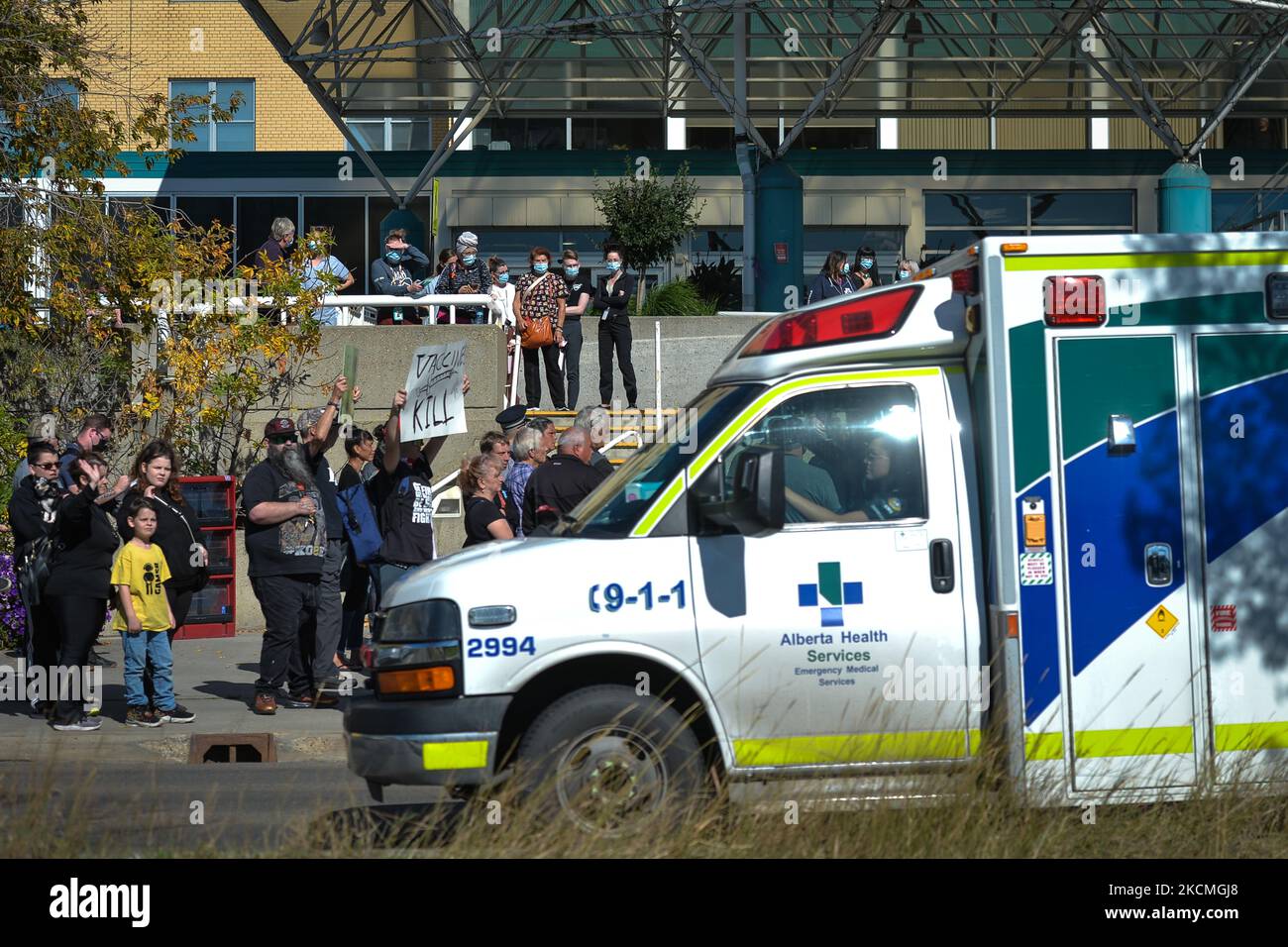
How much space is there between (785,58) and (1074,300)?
22.6 metres

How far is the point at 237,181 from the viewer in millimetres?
32656

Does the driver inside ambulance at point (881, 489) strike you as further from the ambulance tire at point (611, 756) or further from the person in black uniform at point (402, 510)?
the person in black uniform at point (402, 510)

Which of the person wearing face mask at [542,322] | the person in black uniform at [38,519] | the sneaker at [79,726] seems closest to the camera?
the sneaker at [79,726]

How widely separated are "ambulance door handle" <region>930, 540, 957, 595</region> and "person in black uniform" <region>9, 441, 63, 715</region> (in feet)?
20.9

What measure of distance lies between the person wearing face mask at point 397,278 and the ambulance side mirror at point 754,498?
1212 cm

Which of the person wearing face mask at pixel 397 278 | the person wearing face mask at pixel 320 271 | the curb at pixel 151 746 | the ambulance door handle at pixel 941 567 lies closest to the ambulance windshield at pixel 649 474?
the ambulance door handle at pixel 941 567

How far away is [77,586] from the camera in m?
9.84

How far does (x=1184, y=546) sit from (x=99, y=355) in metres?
11.7

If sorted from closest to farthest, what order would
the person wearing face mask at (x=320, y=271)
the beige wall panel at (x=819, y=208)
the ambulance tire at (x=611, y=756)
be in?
the ambulance tire at (x=611, y=756), the person wearing face mask at (x=320, y=271), the beige wall panel at (x=819, y=208)

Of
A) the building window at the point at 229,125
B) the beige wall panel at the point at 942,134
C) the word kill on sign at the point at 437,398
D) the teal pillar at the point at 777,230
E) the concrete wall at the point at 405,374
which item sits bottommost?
the word kill on sign at the point at 437,398

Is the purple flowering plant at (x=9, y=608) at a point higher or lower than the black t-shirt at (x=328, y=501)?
lower

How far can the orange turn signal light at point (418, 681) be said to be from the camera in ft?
20.4

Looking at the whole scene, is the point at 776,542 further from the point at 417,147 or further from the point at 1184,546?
A: the point at 417,147
